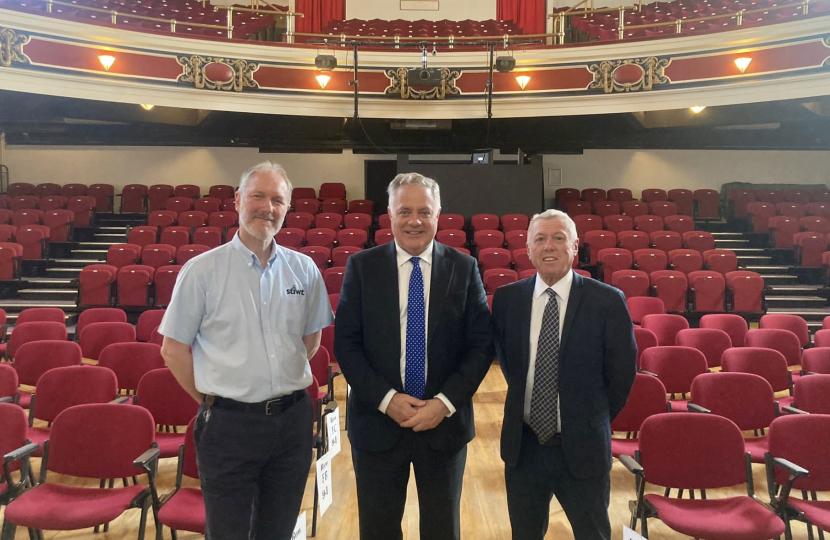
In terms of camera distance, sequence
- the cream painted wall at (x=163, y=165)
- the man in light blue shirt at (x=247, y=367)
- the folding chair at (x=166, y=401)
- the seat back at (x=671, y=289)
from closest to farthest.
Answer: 1. the man in light blue shirt at (x=247, y=367)
2. the folding chair at (x=166, y=401)
3. the seat back at (x=671, y=289)
4. the cream painted wall at (x=163, y=165)

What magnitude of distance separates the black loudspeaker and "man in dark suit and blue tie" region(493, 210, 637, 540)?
7.09m

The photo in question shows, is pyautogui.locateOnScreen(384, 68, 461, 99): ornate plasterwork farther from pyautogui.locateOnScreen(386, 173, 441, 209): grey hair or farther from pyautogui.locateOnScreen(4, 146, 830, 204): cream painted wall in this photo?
pyautogui.locateOnScreen(386, 173, 441, 209): grey hair

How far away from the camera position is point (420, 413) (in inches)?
63.9

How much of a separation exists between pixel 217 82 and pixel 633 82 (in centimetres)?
590

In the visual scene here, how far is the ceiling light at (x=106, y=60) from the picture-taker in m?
7.70

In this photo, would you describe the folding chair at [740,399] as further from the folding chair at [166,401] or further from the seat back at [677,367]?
the folding chair at [166,401]

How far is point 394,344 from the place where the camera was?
169 cm

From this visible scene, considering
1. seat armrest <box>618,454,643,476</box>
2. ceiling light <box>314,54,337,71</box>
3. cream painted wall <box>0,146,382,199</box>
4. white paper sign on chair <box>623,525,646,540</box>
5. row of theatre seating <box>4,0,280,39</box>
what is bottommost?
white paper sign on chair <box>623,525,646,540</box>

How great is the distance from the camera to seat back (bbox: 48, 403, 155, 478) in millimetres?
2379

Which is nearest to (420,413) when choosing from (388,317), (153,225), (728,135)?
(388,317)

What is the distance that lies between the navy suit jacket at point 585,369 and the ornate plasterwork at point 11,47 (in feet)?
26.0

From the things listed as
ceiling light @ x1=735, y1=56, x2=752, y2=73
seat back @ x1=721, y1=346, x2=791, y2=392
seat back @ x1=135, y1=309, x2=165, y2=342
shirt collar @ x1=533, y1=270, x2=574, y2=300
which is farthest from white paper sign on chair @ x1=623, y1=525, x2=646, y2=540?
ceiling light @ x1=735, y1=56, x2=752, y2=73

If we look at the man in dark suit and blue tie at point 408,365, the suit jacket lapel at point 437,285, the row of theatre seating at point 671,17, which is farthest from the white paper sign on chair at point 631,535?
the row of theatre seating at point 671,17

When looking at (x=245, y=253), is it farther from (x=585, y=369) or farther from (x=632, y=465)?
(x=632, y=465)
